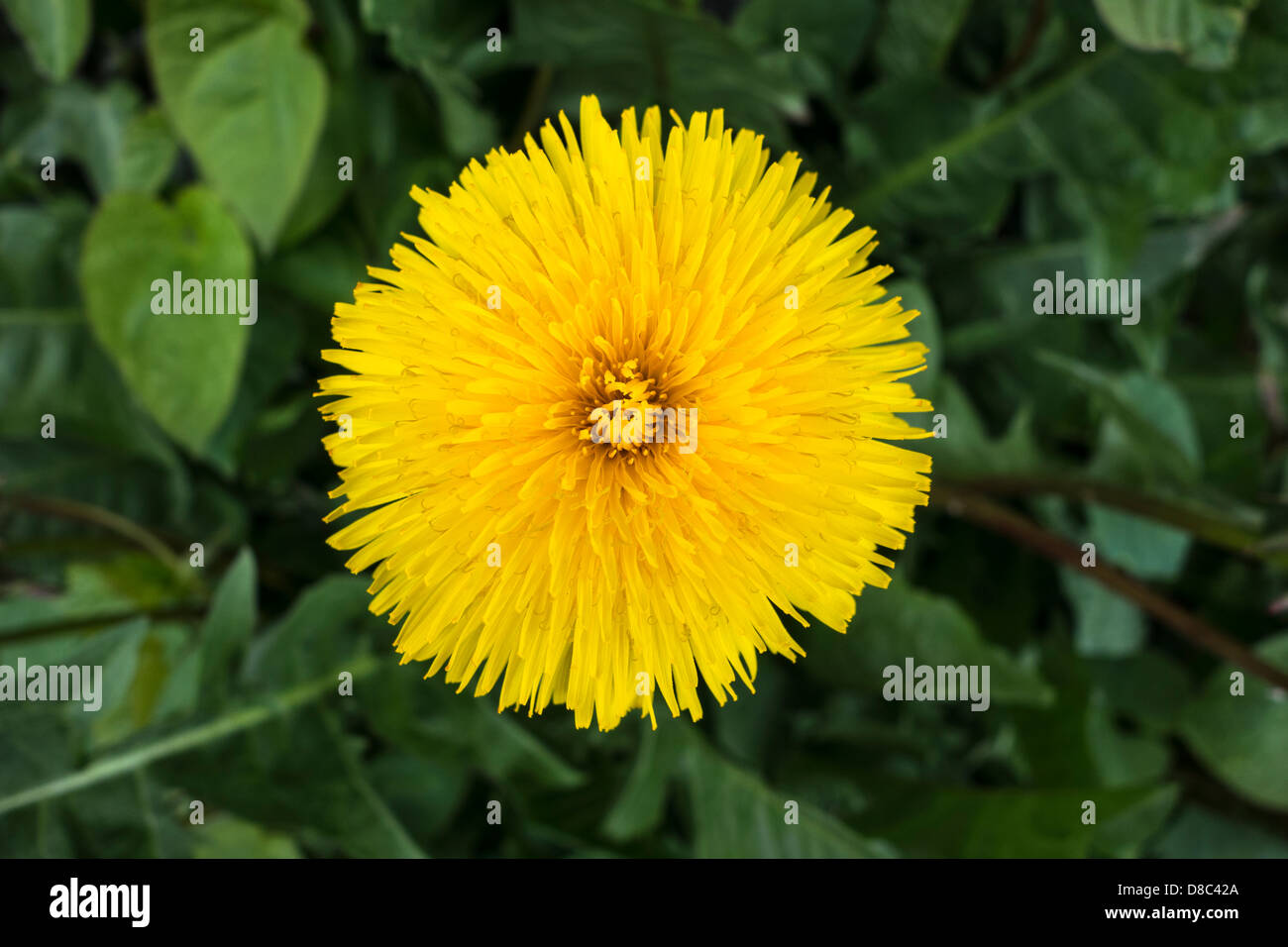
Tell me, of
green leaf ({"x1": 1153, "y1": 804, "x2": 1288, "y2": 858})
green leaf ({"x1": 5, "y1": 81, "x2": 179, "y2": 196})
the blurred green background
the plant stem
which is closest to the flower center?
the blurred green background

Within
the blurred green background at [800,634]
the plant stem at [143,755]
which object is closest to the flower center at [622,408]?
the blurred green background at [800,634]

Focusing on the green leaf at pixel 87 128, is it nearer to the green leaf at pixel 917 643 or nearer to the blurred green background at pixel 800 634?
the blurred green background at pixel 800 634

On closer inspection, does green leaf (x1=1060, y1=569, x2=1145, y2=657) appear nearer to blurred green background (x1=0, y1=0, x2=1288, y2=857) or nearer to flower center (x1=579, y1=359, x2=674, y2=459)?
blurred green background (x1=0, y1=0, x2=1288, y2=857)

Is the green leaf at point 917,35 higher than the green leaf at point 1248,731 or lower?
higher

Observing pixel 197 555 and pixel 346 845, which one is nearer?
pixel 346 845
